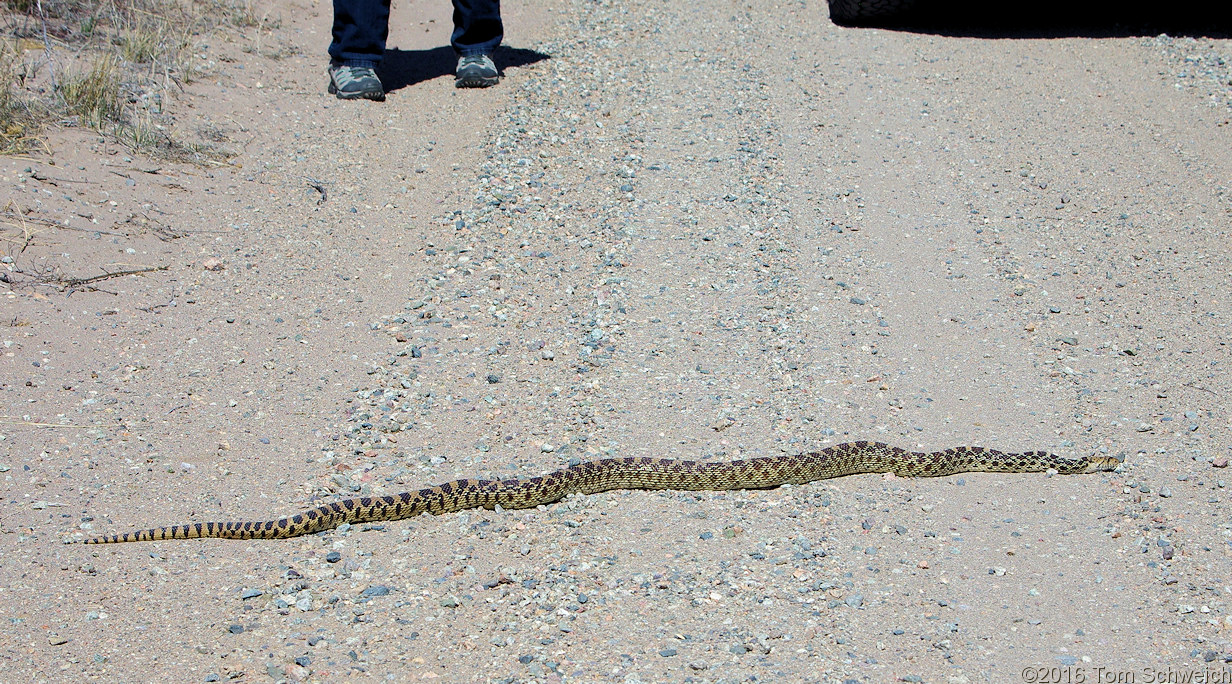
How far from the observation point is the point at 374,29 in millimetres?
10438

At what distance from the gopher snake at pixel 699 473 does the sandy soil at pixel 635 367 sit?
107mm

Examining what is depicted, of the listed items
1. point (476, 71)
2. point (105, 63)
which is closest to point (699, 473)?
point (476, 71)

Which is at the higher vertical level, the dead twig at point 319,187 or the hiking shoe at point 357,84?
the hiking shoe at point 357,84

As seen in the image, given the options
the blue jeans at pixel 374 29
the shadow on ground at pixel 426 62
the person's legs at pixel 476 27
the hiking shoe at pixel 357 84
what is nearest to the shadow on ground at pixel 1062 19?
the shadow on ground at pixel 426 62

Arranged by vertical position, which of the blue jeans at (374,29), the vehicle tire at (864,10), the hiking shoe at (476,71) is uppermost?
the vehicle tire at (864,10)

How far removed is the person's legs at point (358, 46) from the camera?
406 inches

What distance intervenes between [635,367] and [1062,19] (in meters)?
9.40

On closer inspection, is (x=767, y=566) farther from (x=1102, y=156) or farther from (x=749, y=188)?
(x=1102, y=156)

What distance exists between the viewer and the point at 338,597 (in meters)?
4.58

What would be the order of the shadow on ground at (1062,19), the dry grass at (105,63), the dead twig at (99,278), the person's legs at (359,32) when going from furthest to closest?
1. the shadow on ground at (1062,19)
2. the person's legs at (359,32)
3. the dry grass at (105,63)
4. the dead twig at (99,278)

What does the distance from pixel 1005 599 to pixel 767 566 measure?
108 centimetres

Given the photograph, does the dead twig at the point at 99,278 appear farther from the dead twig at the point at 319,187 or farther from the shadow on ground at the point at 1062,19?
the shadow on ground at the point at 1062,19

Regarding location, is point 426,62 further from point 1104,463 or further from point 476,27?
point 1104,463

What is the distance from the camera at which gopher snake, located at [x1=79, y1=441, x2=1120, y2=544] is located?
5281mm
